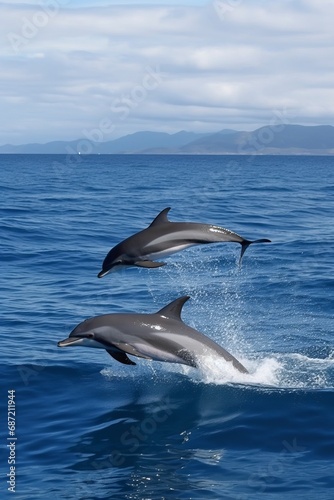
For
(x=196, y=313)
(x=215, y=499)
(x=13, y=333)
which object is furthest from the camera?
(x=196, y=313)

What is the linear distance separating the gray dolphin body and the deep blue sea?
2.93ft

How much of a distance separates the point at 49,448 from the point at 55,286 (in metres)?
10.7

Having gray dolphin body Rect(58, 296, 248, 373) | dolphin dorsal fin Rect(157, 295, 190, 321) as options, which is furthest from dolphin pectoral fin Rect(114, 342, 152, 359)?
dolphin dorsal fin Rect(157, 295, 190, 321)

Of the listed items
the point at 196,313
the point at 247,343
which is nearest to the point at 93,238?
the point at 196,313

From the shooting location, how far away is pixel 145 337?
39.0 feet

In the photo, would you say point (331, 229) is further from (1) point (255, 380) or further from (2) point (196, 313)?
(1) point (255, 380)

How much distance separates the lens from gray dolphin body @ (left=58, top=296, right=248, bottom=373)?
11.6 meters

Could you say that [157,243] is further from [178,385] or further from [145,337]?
[178,385]

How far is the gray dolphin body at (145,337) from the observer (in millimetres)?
11609

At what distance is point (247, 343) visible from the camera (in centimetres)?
1727

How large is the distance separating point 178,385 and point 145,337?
2823 mm

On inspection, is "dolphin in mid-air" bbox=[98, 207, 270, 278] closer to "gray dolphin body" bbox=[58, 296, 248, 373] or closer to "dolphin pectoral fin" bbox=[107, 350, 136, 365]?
"gray dolphin body" bbox=[58, 296, 248, 373]

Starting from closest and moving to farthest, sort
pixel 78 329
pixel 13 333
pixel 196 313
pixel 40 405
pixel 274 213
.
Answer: pixel 78 329, pixel 40 405, pixel 13 333, pixel 196 313, pixel 274 213

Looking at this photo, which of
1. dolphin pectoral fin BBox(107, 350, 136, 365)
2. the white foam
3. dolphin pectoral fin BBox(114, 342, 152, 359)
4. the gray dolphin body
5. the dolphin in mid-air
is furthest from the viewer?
the white foam
